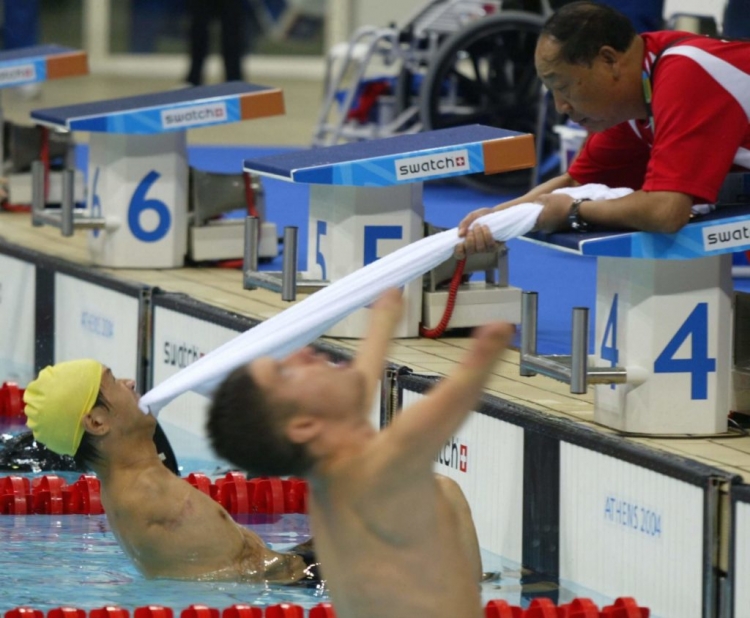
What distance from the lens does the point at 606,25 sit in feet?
11.8

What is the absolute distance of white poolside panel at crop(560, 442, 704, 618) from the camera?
134 inches

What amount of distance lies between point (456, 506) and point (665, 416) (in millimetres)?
637

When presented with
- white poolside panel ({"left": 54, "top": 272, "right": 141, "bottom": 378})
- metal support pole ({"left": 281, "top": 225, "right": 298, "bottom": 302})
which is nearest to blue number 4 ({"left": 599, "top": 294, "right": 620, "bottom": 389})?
metal support pole ({"left": 281, "top": 225, "right": 298, "bottom": 302})

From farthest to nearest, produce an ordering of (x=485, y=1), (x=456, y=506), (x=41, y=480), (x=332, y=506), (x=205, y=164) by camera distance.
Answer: (x=205, y=164), (x=485, y=1), (x=41, y=480), (x=456, y=506), (x=332, y=506)

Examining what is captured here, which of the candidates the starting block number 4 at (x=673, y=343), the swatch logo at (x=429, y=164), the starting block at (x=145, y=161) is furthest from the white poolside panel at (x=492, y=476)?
the starting block at (x=145, y=161)

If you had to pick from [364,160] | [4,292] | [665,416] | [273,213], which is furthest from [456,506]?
[273,213]

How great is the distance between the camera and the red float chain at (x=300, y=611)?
3.32 meters

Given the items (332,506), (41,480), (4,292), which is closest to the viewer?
(332,506)

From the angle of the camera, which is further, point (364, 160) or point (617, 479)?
point (364, 160)

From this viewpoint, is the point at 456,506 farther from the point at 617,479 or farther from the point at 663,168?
the point at 663,168

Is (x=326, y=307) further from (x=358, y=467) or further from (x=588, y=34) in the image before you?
(x=358, y=467)

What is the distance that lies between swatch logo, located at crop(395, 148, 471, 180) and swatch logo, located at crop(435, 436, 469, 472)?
787mm

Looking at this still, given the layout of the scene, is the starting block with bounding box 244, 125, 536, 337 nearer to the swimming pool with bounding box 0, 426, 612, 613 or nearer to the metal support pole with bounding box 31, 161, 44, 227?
the swimming pool with bounding box 0, 426, 612, 613

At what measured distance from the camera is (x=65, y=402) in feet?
11.9
